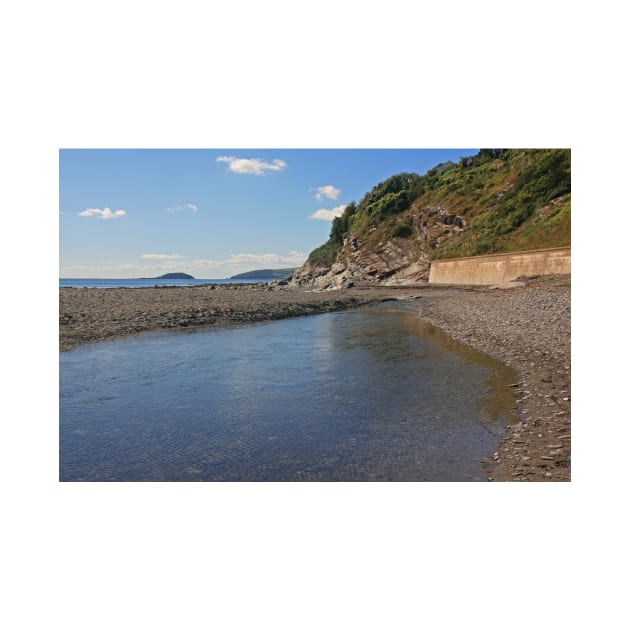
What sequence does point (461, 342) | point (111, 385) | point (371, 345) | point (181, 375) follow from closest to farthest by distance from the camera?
point (111, 385), point (181, 375), point (461, 342), point (371, 345)

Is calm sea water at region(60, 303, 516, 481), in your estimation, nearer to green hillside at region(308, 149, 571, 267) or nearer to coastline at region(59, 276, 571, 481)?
coastline at region(59, 276, 571, 481)

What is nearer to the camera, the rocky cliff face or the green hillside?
the green hillside

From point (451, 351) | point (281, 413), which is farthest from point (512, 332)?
point (281, 413)

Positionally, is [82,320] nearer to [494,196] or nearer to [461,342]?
[461,342]

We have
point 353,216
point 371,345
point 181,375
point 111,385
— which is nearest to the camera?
point 111,385

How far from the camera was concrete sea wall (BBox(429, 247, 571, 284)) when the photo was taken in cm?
3114

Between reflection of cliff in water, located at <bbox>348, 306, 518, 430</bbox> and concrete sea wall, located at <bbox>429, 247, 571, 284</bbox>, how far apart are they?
40.1 ft

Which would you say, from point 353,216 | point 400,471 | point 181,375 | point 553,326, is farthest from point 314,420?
point 353,216

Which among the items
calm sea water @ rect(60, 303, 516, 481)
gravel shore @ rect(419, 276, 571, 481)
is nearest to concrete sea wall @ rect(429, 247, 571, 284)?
gravel shore @ rect(419, 276, 571, 481)

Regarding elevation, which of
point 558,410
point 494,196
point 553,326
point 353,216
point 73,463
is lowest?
point 73,463

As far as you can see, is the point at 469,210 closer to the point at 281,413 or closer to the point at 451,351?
the point at 451,351

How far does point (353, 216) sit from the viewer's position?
3735 inches

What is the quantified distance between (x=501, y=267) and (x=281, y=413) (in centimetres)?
3400

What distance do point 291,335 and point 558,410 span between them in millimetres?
13726
